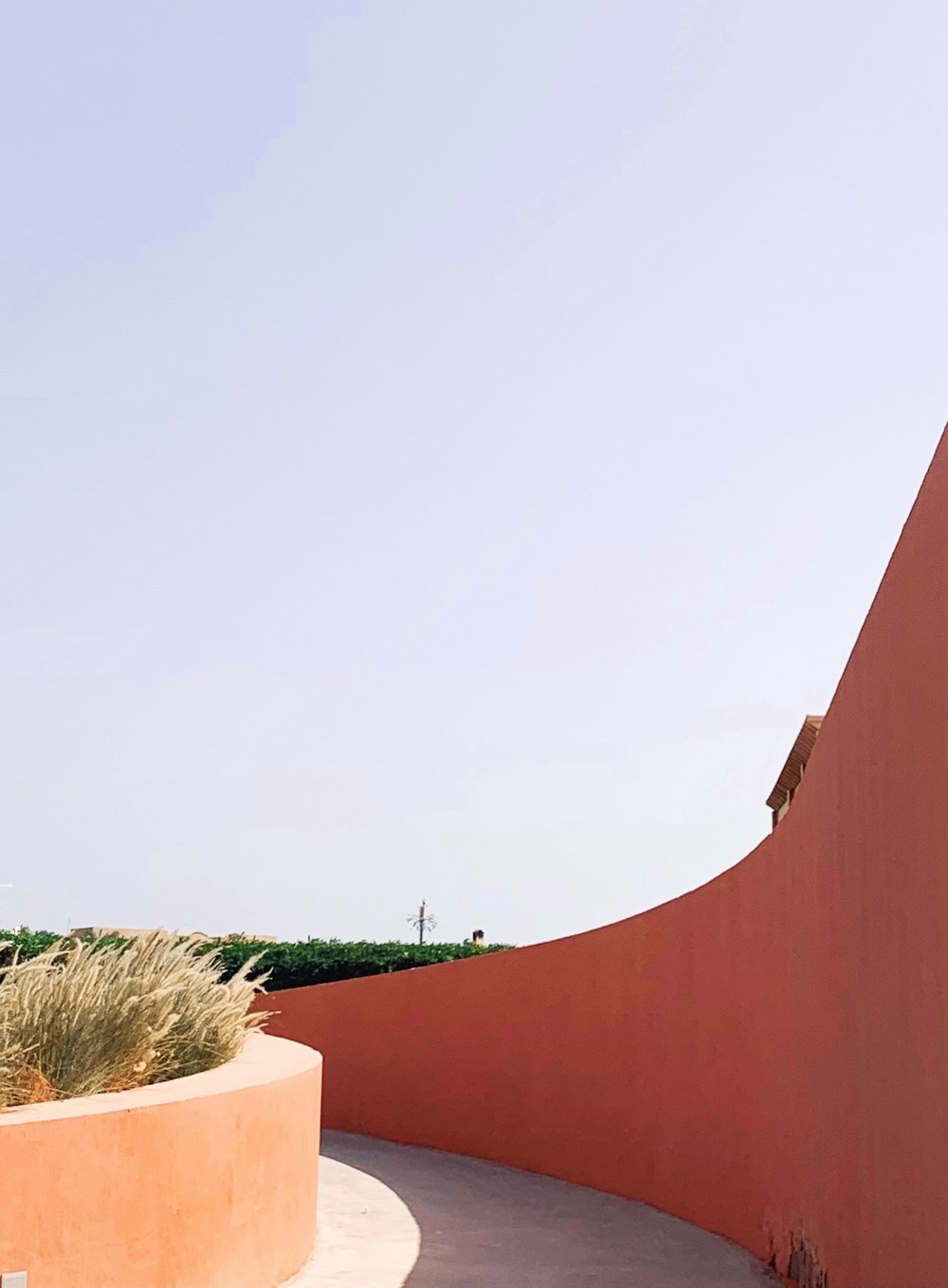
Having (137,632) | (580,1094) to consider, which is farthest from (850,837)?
(137,632)

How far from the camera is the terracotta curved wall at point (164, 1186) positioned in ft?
12.5

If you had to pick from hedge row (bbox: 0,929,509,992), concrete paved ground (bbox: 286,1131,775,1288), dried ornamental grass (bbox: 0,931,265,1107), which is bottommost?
concrete paved ground (bbox: 286,1131,775,1288)

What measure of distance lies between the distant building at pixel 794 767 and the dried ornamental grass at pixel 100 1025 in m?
6.49

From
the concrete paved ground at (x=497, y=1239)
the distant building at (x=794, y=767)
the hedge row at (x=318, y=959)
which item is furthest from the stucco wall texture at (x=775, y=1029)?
the distant building at (x=794, y=767)

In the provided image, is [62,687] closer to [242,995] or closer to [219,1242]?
[242,995]

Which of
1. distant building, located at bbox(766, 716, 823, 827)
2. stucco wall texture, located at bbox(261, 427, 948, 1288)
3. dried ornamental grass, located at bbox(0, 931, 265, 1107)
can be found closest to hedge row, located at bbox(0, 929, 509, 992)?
A: stucco wall texture, located at bbox(261, 427, 948, 1288)

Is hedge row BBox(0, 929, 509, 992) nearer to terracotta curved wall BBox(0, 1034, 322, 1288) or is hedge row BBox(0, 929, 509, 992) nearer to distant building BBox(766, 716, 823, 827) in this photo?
distant building BBox(766, 716, 823, 827)

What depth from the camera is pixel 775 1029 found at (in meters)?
5.63

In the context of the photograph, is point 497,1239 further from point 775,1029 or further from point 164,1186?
point 164,1186

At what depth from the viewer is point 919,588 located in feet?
11.5

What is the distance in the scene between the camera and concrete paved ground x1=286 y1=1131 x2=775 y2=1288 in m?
5.56

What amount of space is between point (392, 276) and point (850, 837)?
5892 millimetres

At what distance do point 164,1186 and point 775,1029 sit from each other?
2.72 m

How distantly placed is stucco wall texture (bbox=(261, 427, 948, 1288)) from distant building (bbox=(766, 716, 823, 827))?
3.32 meters
